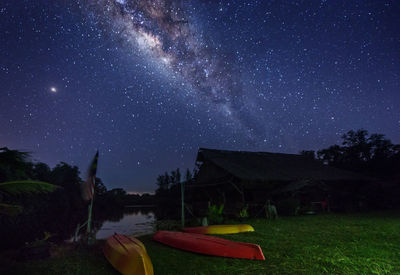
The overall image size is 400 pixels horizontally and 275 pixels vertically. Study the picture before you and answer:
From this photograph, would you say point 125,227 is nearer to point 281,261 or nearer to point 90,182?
point 90,182

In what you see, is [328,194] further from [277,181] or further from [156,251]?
[156,251]

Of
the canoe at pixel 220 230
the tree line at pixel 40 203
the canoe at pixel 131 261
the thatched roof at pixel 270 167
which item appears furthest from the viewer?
the thatched roof at pixel 270 167

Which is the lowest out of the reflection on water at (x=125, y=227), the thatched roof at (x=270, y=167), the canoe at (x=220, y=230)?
the reflection on water at (x=125, y=227)

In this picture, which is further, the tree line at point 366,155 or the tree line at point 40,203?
the tree line at point 366,155

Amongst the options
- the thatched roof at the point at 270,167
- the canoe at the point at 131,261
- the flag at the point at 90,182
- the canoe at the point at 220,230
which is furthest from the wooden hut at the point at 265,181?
the canoe at the point at 131,261

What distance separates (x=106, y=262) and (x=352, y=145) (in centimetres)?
3408

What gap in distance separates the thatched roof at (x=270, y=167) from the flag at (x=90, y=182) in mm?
9982

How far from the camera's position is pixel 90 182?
702 cm

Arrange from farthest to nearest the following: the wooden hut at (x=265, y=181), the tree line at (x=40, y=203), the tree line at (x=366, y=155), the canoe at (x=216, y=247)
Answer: the tree line at (x=366, y=155), the wooden hut at (x=265, y=181), the tree line at (x=40, y=203), the canoe at (x=216, y=247)

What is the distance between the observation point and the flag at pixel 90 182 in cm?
690

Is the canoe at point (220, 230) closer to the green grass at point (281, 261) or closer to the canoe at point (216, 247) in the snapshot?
the canoe at point (216, 247)

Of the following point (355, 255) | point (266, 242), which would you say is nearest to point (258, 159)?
point (266, 242)


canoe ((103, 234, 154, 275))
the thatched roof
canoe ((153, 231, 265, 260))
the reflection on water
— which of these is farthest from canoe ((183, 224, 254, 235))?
the thatched roof

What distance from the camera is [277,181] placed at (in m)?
17.2
